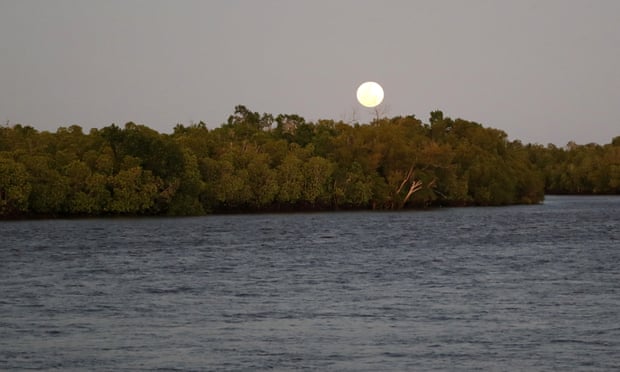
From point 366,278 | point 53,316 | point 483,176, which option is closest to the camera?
point 53,316

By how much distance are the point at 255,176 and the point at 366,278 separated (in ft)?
207

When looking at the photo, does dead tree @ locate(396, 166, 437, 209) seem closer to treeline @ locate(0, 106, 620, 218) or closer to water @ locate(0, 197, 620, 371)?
treeline @ locate(0, 106, 620, 218)

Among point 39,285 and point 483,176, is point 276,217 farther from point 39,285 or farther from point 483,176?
point 39,285

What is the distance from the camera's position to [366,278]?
42500 millimetres

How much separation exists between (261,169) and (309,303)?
232 feet

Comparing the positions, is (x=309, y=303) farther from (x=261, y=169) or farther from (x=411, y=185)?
(x=411, y=185)

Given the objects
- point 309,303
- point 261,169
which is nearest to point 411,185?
point 261,169

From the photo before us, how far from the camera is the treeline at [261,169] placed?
91.9 meters

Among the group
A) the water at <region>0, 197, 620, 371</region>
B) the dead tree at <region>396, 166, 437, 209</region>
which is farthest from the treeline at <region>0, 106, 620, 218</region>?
the water at <region>0, 197, 620, 371</region>

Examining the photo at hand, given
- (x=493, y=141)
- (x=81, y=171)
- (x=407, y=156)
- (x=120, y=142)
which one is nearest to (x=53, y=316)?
(x=81, y=171)

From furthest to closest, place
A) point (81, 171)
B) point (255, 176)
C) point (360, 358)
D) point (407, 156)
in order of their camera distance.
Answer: point (407, 156), point (255, 176), point (81, 171), point (360, 358)

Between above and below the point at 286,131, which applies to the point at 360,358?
below


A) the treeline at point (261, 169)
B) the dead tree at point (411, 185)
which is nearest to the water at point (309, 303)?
the treeline at point (261, 169)

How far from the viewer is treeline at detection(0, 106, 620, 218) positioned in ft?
301
